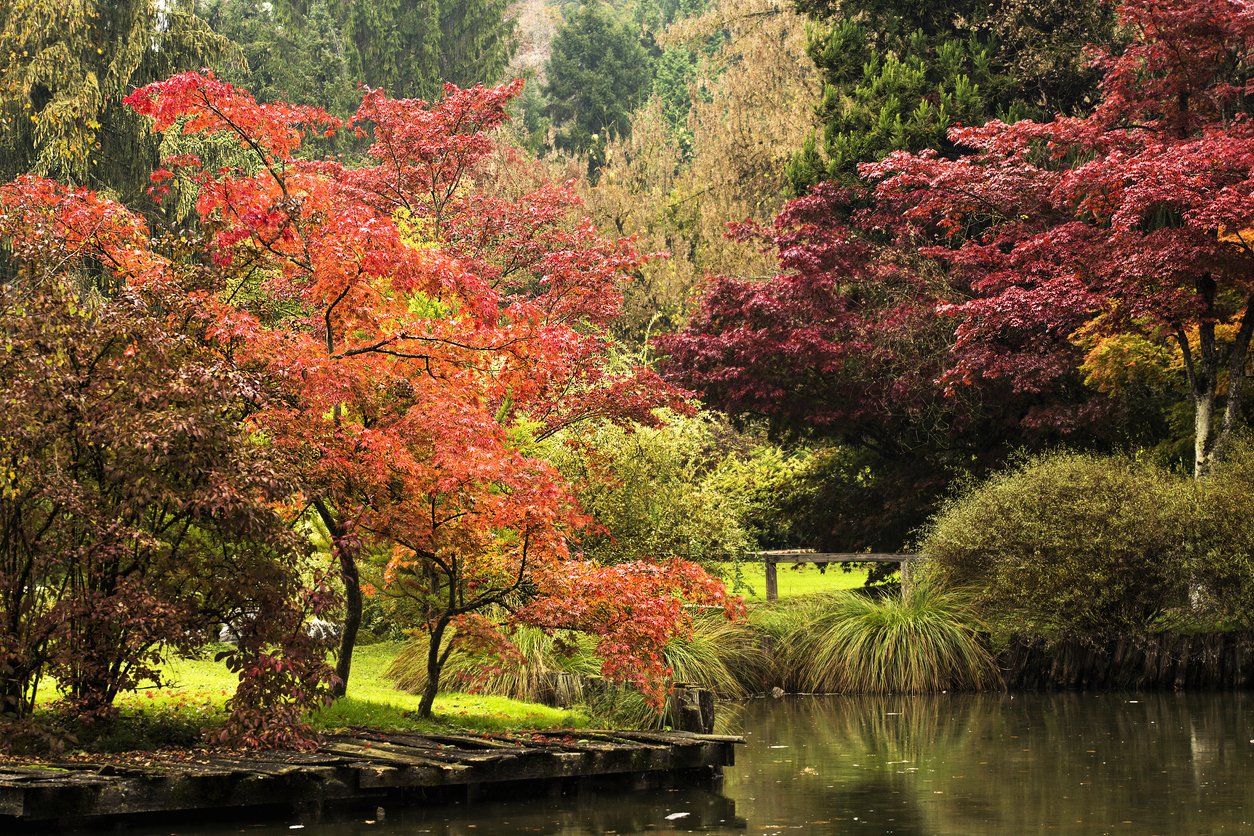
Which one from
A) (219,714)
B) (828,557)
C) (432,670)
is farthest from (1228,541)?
(219,714)

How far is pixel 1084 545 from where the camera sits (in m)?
17.4

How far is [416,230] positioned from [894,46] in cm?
911

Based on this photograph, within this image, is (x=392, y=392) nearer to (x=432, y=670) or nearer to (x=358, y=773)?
(x=432, y=670)

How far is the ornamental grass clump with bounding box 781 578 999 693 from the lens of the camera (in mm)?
17844

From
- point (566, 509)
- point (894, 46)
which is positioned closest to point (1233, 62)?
point (894, 46)

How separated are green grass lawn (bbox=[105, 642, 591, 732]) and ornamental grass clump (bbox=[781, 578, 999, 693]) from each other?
4.89 meters

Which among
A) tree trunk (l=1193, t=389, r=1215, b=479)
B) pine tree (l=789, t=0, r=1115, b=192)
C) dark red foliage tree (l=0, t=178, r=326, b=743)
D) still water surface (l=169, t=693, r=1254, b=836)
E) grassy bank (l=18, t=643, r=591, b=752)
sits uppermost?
pine tree (l=789, t=0, r=1115, b=192)

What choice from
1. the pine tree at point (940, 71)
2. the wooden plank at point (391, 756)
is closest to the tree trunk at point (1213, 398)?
the pine tree at point (940, 71)

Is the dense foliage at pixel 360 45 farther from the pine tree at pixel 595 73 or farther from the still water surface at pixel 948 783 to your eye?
the still water surface at pixel 948 783

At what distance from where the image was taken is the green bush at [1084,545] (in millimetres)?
17234

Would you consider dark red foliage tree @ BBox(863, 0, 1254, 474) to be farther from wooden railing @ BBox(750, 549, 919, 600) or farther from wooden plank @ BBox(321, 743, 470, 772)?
wooden plank @ BBox(321, 743, 470, 772)

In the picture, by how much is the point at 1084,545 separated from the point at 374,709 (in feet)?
28.5

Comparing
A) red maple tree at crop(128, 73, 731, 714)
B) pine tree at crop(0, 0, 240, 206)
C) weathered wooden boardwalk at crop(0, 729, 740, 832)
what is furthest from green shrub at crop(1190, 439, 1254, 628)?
pine tree at crop(0, 0, 240, 206)

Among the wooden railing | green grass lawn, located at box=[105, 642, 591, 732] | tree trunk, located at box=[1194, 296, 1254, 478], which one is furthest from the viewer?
the wooden railing
